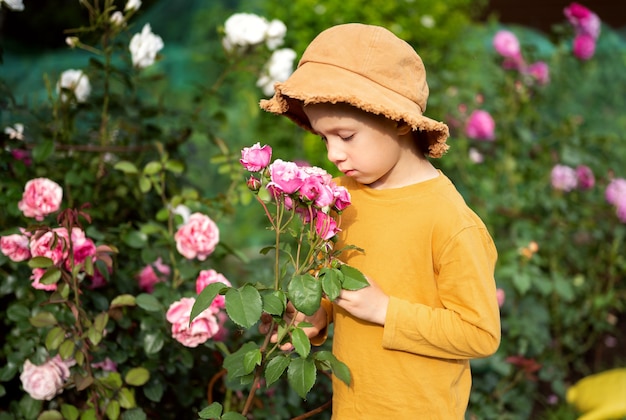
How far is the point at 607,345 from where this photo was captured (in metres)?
3.50

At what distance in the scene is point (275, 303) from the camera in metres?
1.44

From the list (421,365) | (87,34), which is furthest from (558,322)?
(87,34)

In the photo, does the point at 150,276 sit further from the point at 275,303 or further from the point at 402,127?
the point at 402,127

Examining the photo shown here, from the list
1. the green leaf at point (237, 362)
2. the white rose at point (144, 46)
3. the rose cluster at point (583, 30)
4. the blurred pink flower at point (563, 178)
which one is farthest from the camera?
the rose cluster at point (583, 30)

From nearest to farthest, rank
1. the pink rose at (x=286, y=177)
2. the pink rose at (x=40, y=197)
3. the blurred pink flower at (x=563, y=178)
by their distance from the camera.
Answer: the pink rose at (x=286, y=177)
the pink rose at (x=40, y=197)
the blurred pink flower at (x=563, y=178)

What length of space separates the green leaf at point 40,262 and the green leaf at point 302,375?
693mm

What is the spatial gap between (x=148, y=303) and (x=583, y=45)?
8.14 ft

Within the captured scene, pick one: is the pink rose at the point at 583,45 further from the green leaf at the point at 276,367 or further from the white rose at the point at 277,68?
the green leaf at the point at 276,367

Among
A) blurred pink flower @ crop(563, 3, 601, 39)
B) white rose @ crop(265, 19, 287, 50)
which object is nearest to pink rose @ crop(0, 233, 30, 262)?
white rose @ crop(265, 19, 287, 50)

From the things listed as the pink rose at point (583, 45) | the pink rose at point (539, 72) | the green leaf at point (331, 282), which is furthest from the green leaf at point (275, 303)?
the pink rose at point (583, 45)

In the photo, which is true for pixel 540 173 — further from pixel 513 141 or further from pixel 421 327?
pixel 421 327

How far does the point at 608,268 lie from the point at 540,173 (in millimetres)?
516

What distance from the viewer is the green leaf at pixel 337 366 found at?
1.50 m

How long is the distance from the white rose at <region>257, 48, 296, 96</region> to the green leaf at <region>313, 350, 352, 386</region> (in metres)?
1.35
